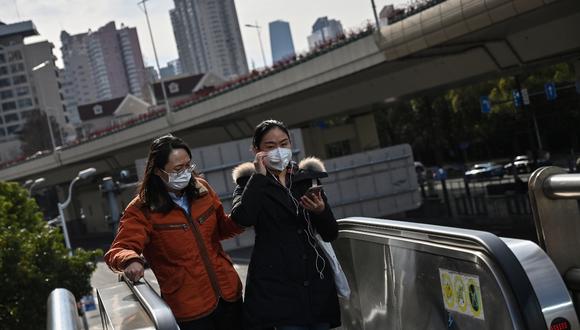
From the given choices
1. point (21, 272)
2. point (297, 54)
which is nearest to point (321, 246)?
point (21, 272)

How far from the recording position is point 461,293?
13.5 ft

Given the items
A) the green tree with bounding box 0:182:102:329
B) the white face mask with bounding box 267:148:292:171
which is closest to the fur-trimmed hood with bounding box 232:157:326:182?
the white face mask with bounding box 267:148:292:171

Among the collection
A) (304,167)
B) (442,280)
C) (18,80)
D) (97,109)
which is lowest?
(442,280)

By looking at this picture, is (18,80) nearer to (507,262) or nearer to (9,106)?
(9,106)

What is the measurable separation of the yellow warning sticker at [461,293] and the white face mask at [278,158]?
99 cm

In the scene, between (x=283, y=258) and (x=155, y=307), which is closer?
(x=155, y=307)

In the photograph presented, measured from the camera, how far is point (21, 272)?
14.7 metres

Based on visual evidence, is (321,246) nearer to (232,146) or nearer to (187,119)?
(232,146)

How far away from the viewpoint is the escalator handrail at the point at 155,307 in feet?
10.7

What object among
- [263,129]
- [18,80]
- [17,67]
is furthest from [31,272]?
[18,80]

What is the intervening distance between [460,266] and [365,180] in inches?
790

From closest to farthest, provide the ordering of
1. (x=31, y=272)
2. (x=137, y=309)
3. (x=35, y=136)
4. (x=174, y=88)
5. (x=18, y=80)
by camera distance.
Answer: (x=137, y=309), (x=31, y=272), (x=174, y=88), (x=35, y=136), (x=18, y=80)

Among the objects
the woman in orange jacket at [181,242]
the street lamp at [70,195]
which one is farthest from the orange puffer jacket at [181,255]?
the street lamp at [70,195]

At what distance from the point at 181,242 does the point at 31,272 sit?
456 inches
